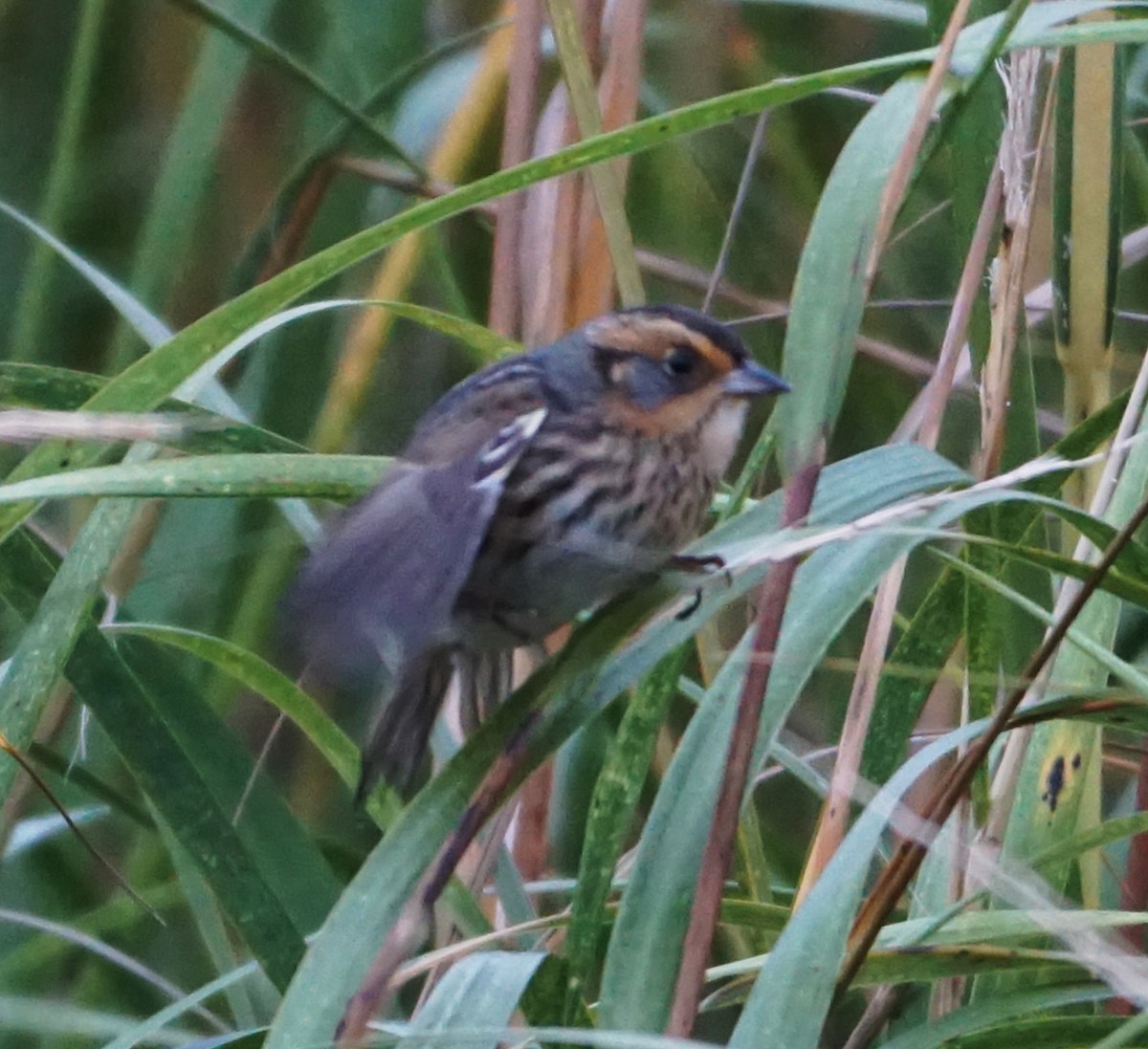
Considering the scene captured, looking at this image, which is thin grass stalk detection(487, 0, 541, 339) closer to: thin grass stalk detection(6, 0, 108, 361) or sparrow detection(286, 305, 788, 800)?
sparrow detection(286, 305, 788, 800)

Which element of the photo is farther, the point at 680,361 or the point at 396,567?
the point at 680,361

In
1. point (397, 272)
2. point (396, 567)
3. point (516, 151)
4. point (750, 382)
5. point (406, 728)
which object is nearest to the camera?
point (396, 567)

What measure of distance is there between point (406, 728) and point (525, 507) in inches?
8.5

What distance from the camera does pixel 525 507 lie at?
4.85 ft

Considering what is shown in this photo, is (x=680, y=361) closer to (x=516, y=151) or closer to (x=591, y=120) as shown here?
(x=591, y=120)

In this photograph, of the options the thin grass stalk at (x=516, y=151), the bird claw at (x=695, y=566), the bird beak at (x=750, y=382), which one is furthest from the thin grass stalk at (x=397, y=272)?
the bird claw at (x=695, y=566)

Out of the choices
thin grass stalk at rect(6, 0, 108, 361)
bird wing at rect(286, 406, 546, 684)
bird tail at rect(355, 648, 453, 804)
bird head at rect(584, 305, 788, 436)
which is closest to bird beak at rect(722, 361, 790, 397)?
bird head at rect(584, 305, 788, 436)

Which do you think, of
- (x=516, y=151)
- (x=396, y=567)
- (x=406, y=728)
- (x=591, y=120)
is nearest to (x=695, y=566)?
(x=396, y=567)

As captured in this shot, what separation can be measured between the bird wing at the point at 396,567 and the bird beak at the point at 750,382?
0.26m

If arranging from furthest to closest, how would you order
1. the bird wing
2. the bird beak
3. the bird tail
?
the bird beak, the bird tail, the bird wing

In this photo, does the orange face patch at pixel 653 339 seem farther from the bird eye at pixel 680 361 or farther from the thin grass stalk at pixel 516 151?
the thin grass stalk at pixel 516 151

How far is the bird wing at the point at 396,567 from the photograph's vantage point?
116cm

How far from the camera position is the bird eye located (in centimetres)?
160

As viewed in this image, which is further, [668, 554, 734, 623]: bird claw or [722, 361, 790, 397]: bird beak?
[722, 361, 790, 397]: bird beak
